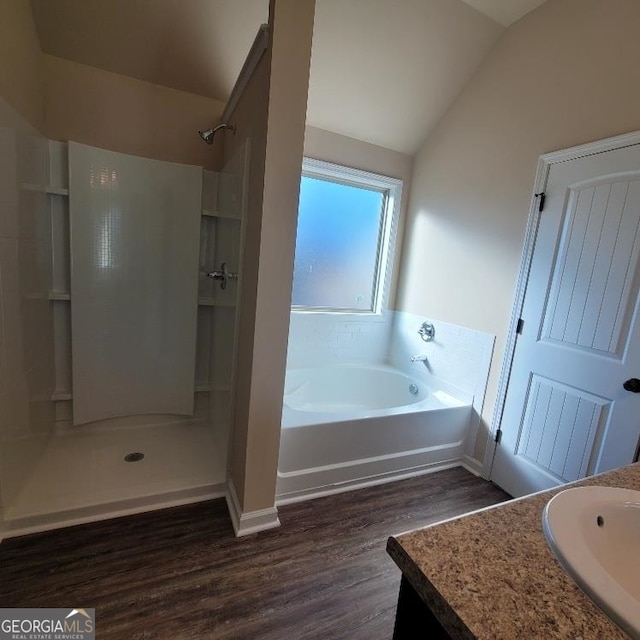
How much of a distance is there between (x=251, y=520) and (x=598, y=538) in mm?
1490

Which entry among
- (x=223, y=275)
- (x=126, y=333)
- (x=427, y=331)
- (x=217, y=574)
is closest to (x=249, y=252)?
(x=223, y=275)

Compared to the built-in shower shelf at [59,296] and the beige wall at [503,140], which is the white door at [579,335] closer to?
the beige wall at [503,140]

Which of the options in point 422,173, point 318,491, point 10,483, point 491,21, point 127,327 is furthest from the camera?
point 422,173

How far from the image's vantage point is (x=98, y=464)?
2039 mm

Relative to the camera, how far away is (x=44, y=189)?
6.38ft

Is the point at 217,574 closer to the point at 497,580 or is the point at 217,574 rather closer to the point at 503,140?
the point at 497,580

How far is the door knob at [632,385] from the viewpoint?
Answer: 1.59m

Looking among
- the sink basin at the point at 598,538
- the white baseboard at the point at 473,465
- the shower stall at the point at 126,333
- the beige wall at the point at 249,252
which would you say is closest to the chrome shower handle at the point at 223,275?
the shower stall at the point at 126,333

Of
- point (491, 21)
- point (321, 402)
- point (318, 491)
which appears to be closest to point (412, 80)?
point (491, 21)

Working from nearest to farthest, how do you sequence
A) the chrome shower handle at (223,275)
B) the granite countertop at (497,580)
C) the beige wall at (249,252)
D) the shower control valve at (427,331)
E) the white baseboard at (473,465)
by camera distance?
the granite countertop at (497,580)
the beige wall at (249,252)
the chrome shower handle at (223,275)
the white baseboard at (473,465)
the shower control valve at (427,331)

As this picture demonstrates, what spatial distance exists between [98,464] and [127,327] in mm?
861

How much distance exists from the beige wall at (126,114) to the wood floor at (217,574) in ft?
7.32

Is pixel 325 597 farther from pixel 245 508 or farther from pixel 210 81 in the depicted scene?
pixel 210 81

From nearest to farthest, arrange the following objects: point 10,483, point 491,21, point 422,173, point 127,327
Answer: point 10,483, point 491,21, point 127,327, point 422,173
